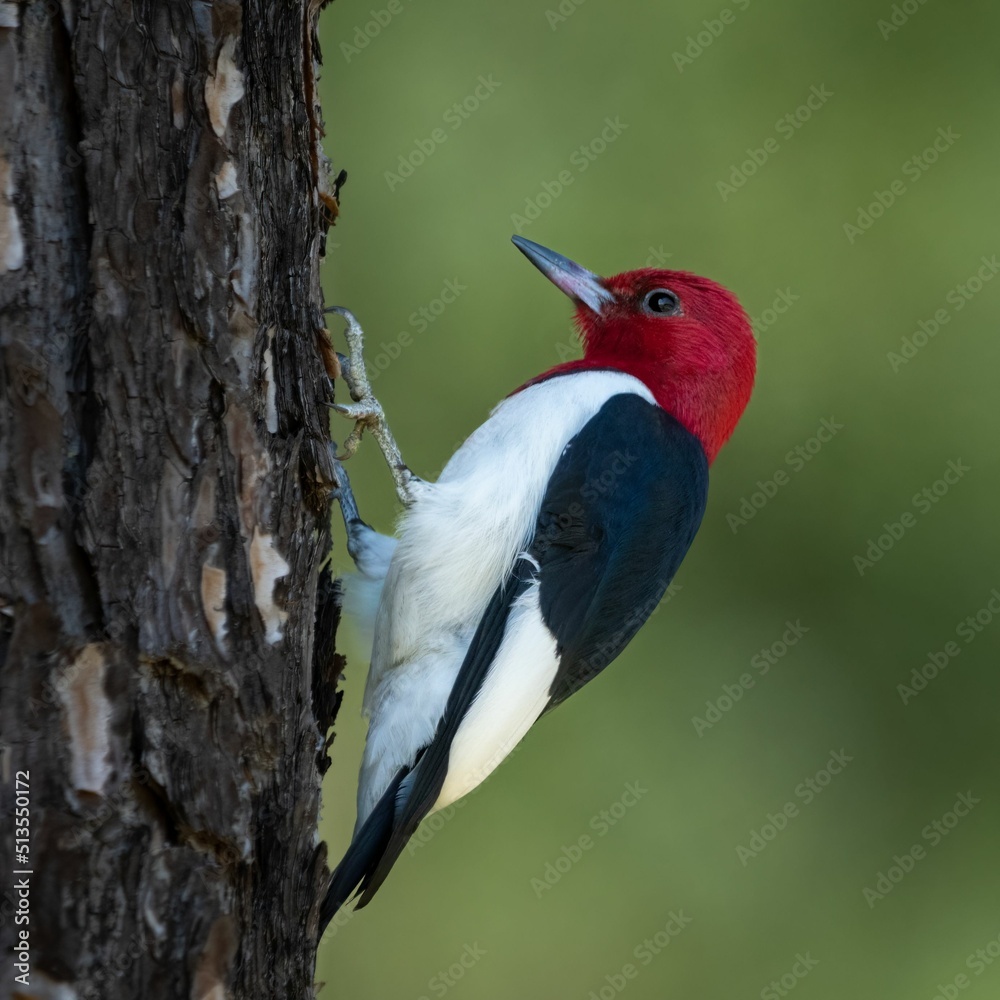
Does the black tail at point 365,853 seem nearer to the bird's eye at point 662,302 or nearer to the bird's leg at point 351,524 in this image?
the bird's leg at point 351,524

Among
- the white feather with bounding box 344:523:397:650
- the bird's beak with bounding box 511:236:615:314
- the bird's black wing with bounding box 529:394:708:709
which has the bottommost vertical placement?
the white feather with bounding box 344:523:397:650

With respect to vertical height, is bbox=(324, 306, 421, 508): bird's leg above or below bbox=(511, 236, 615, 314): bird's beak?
below

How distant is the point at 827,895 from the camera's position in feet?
13.4

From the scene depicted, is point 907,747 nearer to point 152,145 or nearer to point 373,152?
point 373,152

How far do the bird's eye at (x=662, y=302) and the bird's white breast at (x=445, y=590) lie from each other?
63cm

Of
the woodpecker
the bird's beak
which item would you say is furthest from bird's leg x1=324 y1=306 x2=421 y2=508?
the bird's beak

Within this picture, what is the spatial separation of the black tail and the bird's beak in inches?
52.2

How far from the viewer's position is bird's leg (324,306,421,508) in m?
2.35

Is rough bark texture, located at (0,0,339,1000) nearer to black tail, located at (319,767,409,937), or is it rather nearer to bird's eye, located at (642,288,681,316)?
black tail, located at (319,767,409,937)

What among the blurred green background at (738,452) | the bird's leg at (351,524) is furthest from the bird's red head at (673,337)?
the blurred green background at (738,452)

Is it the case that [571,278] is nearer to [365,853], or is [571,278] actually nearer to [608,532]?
[608,532]

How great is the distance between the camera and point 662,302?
9.43ft

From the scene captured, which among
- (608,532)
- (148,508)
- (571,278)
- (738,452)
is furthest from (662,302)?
(148,508)

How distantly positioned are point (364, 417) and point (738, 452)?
208cm
